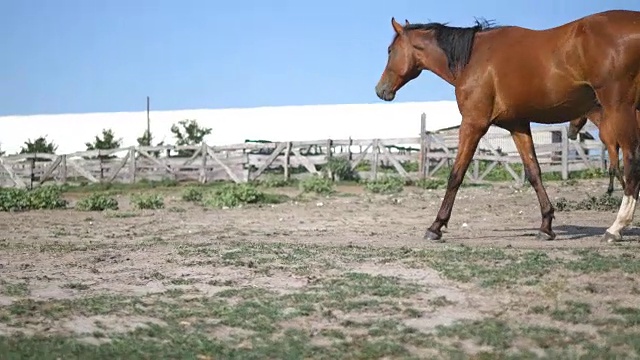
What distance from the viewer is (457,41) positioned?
34.3 ft

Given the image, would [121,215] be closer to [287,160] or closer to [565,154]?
[565,154]

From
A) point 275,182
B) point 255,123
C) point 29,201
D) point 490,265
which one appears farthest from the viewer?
point 255,123

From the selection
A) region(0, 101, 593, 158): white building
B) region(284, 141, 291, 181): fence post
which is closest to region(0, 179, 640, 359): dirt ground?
region(284, 141, 291, 181): fence post

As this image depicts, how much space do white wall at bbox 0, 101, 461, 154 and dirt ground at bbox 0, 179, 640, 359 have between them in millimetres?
52514

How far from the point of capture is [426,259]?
793cm

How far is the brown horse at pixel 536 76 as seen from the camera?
9.05m

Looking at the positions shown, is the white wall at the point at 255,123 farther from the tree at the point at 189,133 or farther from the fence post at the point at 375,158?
the fence post at the point at 375,158

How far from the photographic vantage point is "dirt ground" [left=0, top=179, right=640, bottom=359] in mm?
4938

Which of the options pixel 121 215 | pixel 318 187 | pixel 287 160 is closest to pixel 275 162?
pixel 287 160

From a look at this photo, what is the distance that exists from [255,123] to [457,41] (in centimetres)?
5803

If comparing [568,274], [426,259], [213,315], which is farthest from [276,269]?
[568,274]

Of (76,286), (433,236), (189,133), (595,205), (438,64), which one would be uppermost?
(438,64)

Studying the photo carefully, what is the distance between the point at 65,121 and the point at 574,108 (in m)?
63.7

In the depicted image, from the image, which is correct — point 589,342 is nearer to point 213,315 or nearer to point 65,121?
point 213,315
